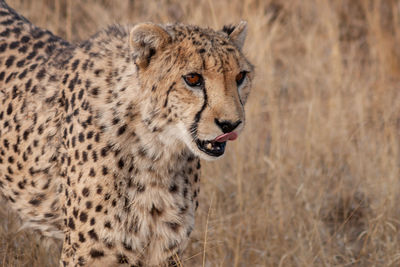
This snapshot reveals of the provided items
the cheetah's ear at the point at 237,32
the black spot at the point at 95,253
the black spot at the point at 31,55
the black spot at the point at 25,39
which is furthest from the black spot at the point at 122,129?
the black spot at the point at 25,39

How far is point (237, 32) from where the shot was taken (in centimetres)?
275

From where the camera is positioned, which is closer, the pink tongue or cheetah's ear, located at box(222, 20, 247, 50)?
the pink tongue

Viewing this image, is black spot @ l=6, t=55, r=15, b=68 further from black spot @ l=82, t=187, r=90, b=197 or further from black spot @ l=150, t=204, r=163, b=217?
black spot @ l=150, t=204, r=163, b=217

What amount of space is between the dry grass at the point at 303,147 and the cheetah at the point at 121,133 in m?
0.32

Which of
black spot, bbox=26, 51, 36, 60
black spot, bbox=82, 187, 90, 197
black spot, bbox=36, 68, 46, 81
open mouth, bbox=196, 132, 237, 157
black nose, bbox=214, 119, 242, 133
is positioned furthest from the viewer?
black spot, bbox=26, 51, 36, 60

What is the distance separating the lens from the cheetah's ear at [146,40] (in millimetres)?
2400

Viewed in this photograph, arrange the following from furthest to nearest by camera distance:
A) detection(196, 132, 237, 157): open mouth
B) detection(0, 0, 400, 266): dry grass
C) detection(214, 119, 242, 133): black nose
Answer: detection(0, 0, 400, 266): dry grass
detection(196, 132, 237, 157): open mouth
detection(214, 119, 242, 133): black nose

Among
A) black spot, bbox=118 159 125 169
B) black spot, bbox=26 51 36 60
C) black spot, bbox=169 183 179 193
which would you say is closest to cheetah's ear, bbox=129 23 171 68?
black spot, bbox=118 159 125 169

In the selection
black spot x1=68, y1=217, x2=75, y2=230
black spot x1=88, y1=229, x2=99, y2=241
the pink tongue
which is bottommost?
black spot x1=88, y1=229, x2=99, y2=241

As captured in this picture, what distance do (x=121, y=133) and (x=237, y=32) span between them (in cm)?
70

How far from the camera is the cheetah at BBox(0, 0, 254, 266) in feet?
7.89

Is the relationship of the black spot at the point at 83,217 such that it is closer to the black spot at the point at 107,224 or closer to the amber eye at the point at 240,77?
the black spot at the point at 107,224

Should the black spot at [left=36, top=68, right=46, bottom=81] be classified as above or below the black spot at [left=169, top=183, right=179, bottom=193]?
above

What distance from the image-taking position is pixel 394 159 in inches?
162
